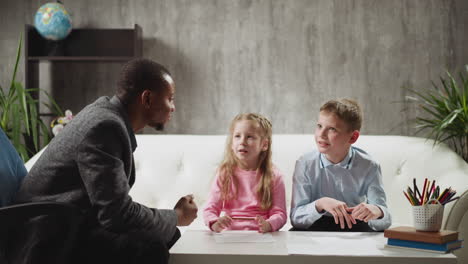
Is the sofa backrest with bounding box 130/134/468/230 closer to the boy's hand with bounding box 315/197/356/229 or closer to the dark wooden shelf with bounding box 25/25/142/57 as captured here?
the boy's hand with bounding box 315/197/356/229

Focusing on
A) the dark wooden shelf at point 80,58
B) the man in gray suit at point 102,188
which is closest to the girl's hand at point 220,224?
the man in gray suit at point 102,188

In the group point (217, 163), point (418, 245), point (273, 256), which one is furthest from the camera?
point (217, 163)

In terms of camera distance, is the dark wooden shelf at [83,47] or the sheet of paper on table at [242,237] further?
the dark wooden shelf at [83,47]

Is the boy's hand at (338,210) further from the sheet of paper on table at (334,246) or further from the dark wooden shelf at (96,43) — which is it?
the dark wooden shelf at (96,43)

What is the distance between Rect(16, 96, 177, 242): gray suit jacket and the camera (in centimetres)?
129

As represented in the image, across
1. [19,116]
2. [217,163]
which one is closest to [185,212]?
[217,163]

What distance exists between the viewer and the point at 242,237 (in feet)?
4.83

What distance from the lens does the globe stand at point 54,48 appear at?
3285 millimetres

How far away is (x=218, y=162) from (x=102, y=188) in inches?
48.8

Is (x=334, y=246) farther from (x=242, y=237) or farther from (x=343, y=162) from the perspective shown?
(x=343, y=162)

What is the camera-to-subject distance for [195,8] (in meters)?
3.41

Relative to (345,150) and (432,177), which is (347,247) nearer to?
(345,150)

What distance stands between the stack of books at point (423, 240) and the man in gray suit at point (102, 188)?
25.6 inches

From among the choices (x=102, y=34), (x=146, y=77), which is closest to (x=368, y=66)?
(x=102, y=34)
